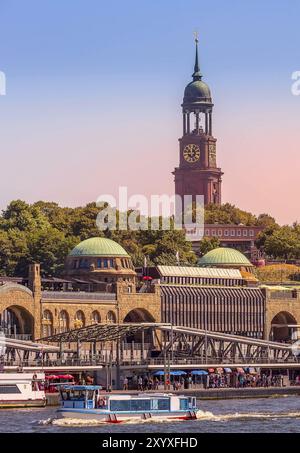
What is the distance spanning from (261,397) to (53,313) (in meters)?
36.7

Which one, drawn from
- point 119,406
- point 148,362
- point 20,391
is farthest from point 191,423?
point 148,362

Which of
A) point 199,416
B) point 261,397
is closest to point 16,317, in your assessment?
point 261,397

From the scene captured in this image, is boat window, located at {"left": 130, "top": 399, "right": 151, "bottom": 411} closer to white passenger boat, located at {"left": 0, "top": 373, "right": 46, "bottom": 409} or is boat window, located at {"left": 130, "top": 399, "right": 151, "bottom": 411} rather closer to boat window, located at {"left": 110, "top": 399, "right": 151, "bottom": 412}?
boat window, located at {"left": 110, "top": 399, "right": 151, "bottom": 412}

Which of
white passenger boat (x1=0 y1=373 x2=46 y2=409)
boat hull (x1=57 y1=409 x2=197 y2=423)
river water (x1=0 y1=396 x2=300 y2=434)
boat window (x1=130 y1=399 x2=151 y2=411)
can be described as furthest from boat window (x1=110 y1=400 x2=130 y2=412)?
white passenger boat (x1=0 y1=373 x2=46 y2=409)

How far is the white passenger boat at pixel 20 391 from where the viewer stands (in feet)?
479

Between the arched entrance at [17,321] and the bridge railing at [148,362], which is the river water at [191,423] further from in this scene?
the arched entrance at [17,321]

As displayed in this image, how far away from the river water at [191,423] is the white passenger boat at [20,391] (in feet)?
5.61

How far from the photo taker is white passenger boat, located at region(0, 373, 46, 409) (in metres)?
146

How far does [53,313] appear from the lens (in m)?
199

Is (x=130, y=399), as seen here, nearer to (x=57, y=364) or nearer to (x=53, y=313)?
(x=57, y=364)

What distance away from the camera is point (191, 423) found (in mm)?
127875

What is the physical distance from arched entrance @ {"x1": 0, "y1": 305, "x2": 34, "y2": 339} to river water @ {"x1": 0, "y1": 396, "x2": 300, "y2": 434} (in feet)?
166

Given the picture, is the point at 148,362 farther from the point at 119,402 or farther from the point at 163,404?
the point at 119,402
